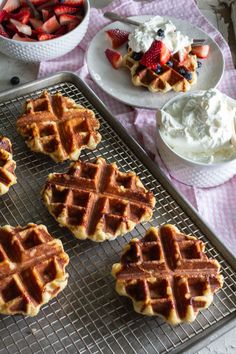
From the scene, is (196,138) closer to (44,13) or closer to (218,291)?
(218,291)

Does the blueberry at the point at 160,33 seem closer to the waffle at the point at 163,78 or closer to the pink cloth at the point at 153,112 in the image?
the waffle at the point at 163,78

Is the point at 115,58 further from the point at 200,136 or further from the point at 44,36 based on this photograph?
the point at 200,136

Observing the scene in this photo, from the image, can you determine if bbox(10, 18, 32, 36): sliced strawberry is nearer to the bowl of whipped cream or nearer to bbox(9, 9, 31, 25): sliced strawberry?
bbox(9, 9, 31, 25): sliced strawberry

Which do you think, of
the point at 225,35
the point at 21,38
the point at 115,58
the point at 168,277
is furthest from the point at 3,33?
the point at 168,277

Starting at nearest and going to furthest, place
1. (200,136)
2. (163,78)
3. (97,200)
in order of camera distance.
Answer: (97,200), (200,136), (163,78)

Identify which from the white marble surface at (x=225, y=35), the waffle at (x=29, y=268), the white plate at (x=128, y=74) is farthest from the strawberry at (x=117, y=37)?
the waffle at (x=29, y=268)

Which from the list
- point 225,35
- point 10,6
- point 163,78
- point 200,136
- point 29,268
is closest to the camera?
point 29,268

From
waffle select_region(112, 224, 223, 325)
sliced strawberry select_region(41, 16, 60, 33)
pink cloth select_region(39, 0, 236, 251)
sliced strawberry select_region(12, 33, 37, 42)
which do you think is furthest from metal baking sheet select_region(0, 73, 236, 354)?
sliced strawberry select_region(41, 16, 60, 33)

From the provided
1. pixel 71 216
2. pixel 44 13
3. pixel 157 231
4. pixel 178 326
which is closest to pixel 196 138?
pixel 157 231
